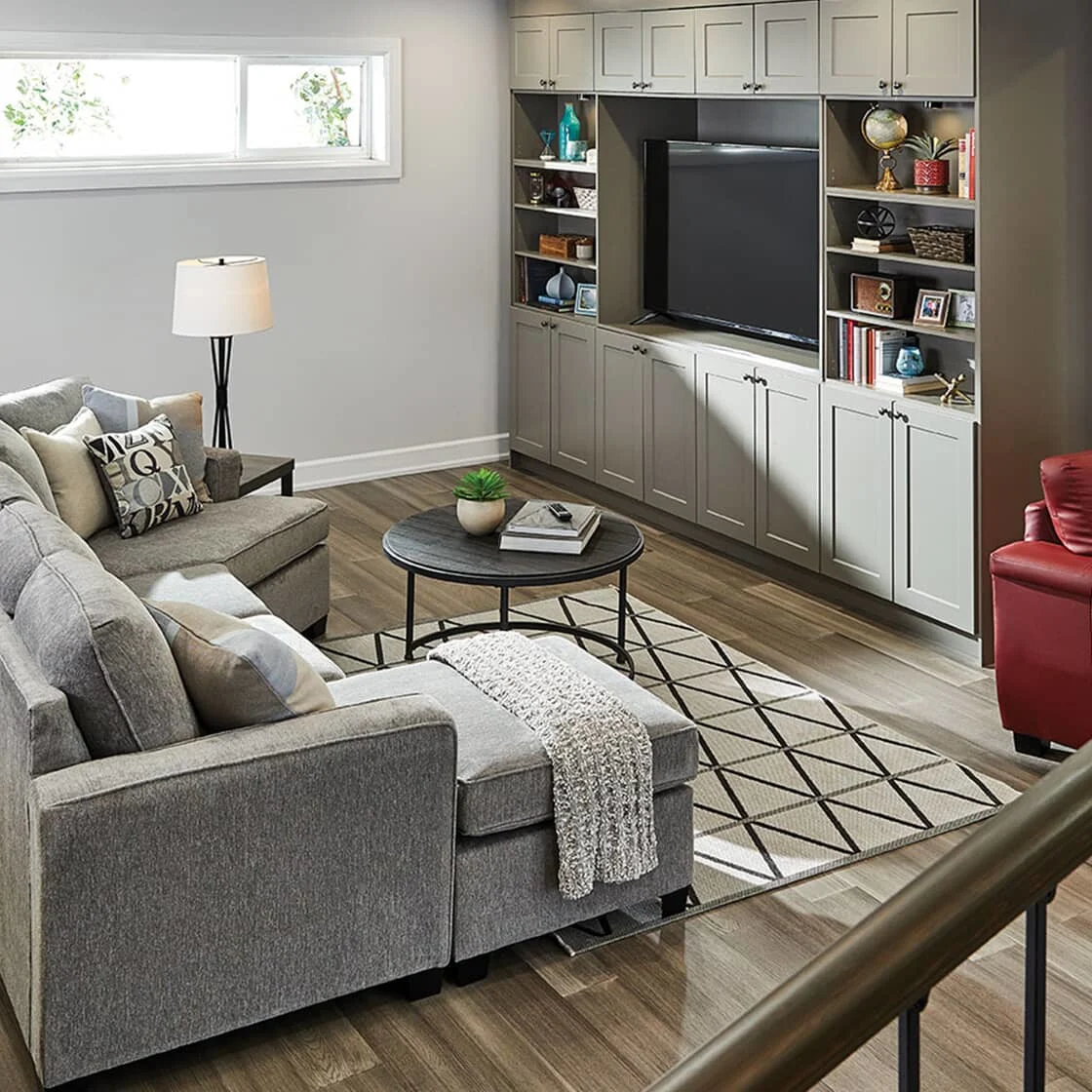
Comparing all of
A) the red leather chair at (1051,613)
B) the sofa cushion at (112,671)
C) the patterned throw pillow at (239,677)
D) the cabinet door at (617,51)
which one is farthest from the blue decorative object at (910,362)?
the sofa cushion at (112,671)

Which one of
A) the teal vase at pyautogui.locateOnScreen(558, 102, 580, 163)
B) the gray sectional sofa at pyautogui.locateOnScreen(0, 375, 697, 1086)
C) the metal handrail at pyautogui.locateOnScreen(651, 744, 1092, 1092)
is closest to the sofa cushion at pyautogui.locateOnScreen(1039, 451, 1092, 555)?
the gray sectional sofa at pyautogui.locateOnScreen(0, 375, 697, 1086)

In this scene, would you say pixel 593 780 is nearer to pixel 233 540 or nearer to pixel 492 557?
pixel 492 557

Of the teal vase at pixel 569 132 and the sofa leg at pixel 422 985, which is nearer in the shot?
the sofa leg at pixel 422 985

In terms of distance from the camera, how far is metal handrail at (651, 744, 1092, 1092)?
82cm

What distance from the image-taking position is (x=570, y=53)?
6570 mm

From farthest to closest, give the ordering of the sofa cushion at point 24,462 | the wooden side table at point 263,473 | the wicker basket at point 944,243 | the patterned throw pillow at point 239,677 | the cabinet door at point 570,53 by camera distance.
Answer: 1. the cabinet door at point 570,53
2. the wooden side table at point 263,473
3. the wicker basket at point 944,243
4. the sofa cushion at point 24,462
5. the patterned throw pillow at point 239,677

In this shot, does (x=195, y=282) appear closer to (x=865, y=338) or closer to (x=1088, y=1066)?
(x=865, y=338)

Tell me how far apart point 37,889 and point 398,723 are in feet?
2.30

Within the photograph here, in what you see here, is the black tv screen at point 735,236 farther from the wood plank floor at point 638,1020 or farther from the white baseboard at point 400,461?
the wood plank floor at point 638,1020

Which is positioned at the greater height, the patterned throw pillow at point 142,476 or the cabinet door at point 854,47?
the cabinet door at point 854,47

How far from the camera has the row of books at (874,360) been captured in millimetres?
5070

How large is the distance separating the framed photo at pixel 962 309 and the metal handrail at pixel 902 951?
13.5 ft

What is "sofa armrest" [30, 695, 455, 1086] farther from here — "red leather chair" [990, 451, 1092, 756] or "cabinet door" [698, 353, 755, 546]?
"cabinet door" [698, 353, 755, 546]

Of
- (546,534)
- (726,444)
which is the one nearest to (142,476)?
(546,534)
